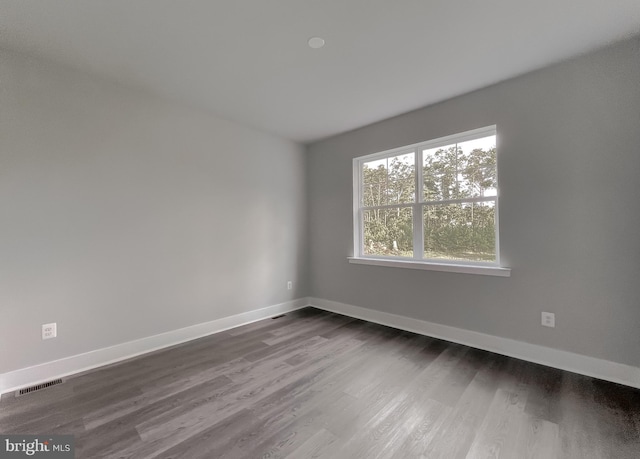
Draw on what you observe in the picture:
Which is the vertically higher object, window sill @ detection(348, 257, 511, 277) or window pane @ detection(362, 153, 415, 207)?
window pane @ detection(362, 153, 415, 207)

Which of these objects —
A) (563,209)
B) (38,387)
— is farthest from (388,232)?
(38,387)

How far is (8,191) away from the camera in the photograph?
78.5 inches

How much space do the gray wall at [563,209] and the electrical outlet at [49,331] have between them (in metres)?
3.55

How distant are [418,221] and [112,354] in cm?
347

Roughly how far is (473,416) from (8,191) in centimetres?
372

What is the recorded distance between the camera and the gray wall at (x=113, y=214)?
80.2 inches

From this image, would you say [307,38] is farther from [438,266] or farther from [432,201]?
[438,266]

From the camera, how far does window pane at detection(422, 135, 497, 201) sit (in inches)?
105

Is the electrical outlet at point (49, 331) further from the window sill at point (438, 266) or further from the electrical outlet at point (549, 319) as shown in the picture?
the electrical outlet at point (549, 319)

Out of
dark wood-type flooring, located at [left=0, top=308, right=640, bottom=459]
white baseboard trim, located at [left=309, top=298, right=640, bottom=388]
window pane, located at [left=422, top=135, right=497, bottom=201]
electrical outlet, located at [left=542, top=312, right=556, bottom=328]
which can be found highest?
window pane, located at [left=422, top=135, right=497, bottom=201]

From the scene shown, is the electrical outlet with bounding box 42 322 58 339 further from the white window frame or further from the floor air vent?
the white window frame

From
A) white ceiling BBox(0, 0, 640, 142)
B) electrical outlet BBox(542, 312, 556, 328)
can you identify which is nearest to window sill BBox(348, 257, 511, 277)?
electrical outlet BBox(542, 312, 556, 328)

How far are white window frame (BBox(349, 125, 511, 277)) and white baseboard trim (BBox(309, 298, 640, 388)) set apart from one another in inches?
25.5

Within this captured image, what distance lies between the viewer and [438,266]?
289cm
